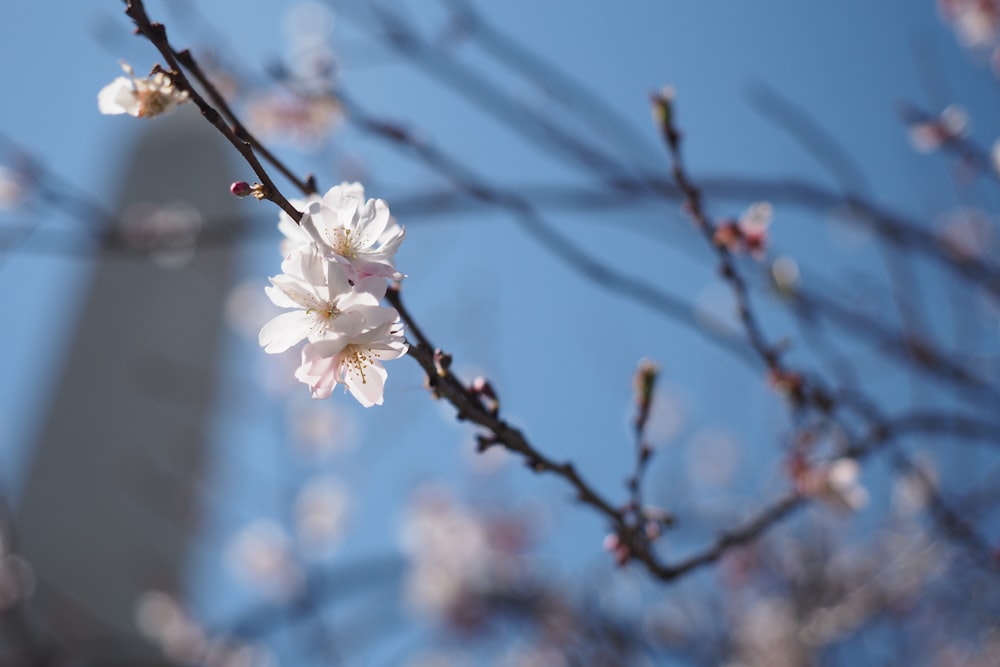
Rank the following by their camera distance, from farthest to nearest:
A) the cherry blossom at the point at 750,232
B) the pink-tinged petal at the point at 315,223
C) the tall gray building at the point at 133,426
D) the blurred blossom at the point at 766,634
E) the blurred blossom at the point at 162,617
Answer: the tall gray building at the point at 133,426, the blurred blossom at the point at 162,617, the blurred blossom at the point at 766,634, the cherry blossom at the point at 750,232, the pink-tinged petal at the point at 315,223

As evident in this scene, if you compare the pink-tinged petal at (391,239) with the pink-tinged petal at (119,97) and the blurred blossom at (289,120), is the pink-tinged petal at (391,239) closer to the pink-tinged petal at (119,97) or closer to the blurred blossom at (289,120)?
the pink-tinged petal at (119,97)

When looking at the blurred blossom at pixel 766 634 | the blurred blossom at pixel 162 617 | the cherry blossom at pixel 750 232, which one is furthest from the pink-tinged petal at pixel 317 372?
the blurred blossom at pixel 162 617

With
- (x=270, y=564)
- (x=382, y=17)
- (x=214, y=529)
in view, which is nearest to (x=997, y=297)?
(x=382, y=17)

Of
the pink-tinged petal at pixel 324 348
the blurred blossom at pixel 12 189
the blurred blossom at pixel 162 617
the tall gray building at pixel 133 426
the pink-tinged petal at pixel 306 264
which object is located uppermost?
the tall gray building at pixel 133 426

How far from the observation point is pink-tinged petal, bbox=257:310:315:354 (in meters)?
0.93

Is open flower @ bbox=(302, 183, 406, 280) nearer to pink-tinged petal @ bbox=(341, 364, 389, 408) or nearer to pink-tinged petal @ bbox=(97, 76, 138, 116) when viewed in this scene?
pink-tinged petal @ bbox=(341, 364, 389, 408)

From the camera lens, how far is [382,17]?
2260 millimetres

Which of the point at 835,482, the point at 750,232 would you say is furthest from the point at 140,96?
the point at 835,482

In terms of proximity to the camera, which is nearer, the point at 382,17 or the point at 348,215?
the point at 348,215

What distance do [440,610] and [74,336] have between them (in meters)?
8.03

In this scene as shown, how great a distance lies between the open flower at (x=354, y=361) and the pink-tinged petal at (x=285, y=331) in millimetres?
53

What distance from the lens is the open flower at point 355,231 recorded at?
87 cm

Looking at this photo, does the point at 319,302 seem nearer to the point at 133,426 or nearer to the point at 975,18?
the point at 975,18

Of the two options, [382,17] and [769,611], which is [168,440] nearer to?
Answer: [769,611]
